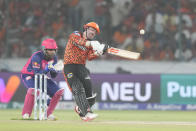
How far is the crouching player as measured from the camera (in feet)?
34.1

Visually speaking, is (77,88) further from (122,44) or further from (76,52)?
(122,44)

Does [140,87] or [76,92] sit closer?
[76,92]

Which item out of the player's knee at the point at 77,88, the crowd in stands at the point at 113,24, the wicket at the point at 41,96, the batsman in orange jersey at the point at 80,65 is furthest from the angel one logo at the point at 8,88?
the player's knee at the point at 77,88

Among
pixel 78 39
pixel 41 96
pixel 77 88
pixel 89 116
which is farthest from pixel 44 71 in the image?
pixel 89 116

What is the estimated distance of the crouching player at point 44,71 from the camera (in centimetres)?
1041

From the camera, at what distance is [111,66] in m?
16.4

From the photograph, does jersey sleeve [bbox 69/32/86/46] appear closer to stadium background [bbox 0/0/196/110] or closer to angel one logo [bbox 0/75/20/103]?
stadium background [bbox 0/0/196/110]

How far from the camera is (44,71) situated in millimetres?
10586

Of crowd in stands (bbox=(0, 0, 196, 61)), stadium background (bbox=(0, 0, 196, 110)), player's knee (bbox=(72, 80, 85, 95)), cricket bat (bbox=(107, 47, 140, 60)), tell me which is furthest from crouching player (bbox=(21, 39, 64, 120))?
crowd in stands (bbox=(0, 0, 196, 61))

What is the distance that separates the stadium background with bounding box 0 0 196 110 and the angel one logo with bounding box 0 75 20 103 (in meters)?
0.02

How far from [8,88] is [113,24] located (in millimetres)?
3917

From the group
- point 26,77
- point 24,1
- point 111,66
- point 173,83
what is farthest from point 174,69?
point 26,77

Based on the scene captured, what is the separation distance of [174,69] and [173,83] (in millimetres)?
440

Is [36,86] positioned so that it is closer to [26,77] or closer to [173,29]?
[26,77]
